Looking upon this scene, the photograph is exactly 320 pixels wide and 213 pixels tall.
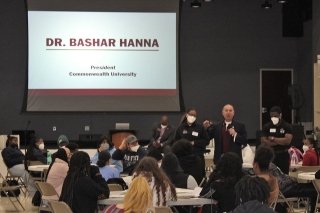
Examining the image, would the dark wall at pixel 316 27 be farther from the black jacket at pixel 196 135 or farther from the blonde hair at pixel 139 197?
the blonde hair at pixel 139 197

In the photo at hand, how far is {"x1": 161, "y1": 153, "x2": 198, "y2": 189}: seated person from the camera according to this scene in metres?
7.63

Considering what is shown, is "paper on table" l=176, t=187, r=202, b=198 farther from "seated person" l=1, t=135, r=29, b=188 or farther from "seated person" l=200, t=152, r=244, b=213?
"seated person" l=1, t=135, r=29, b=188

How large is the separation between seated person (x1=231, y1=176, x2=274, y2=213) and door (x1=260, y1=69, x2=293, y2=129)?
608 inches

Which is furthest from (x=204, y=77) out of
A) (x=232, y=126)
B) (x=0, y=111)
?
(x=232, y=126)

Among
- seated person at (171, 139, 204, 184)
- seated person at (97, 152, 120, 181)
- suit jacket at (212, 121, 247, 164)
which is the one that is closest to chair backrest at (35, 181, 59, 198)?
seated person at (97, 152, 120, 181)

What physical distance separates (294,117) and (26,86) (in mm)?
7421

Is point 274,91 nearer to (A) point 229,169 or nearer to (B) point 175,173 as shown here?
(B) point 175,173

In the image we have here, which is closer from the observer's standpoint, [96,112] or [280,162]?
[280,162]

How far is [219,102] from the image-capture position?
64.3ft

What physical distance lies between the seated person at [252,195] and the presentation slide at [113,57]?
45.0 feet

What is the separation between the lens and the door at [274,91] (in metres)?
19.9

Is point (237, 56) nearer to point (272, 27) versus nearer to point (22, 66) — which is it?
point (272, 27)

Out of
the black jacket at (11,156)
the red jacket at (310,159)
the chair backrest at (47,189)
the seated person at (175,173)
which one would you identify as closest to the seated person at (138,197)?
the seated person at (175,173)

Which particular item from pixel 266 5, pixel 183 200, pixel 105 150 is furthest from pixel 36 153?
pixel 266 5
